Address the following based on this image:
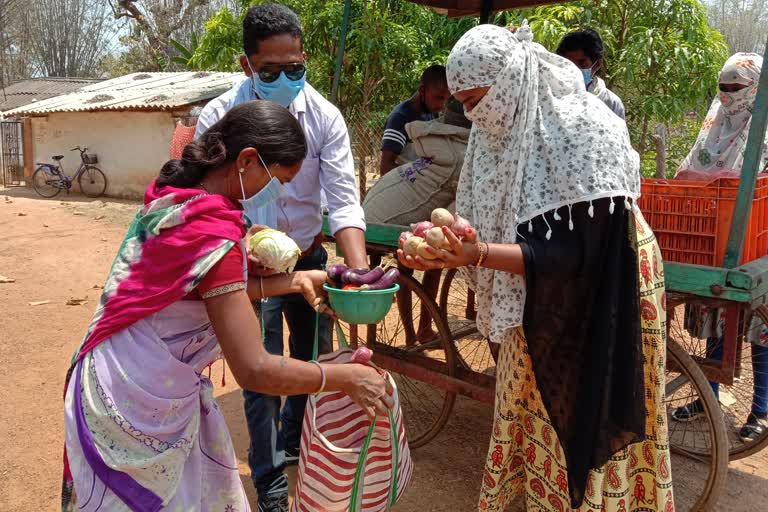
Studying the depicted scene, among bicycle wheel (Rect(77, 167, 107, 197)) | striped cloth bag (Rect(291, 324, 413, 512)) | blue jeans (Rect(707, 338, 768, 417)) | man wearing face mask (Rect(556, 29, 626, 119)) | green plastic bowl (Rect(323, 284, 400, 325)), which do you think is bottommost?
blue jeans (Rect(707, 338, 768, 417))

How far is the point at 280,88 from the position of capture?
2.78 metres

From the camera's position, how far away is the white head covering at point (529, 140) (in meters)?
2.12

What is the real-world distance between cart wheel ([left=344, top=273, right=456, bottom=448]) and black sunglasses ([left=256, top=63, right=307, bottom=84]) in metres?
1.35

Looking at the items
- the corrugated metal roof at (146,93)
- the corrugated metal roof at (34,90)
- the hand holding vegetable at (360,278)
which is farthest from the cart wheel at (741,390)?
the corrugated metal roof at (34,90)

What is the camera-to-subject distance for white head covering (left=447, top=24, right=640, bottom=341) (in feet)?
6.94

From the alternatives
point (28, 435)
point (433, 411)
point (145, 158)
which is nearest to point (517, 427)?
point (433, 411)

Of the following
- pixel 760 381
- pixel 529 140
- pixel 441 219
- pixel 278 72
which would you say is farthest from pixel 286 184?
pixel 760 381

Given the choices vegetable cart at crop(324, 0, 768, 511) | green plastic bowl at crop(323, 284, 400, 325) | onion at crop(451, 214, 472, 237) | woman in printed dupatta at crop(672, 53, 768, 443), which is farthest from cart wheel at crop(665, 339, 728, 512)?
green plastic bowl at crop(323, 284, 400, 325)

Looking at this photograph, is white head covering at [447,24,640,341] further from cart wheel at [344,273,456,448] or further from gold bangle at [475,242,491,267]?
cart wheel at [344,273,456,448]

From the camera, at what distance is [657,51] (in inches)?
284

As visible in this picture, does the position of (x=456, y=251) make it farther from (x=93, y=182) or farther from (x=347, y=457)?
(x=93, y=182)

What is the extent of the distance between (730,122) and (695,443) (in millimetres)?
1757

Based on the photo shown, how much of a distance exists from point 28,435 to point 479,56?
3.39 meters

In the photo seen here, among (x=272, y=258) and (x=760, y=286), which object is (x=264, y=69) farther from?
(x=760, y=286)
